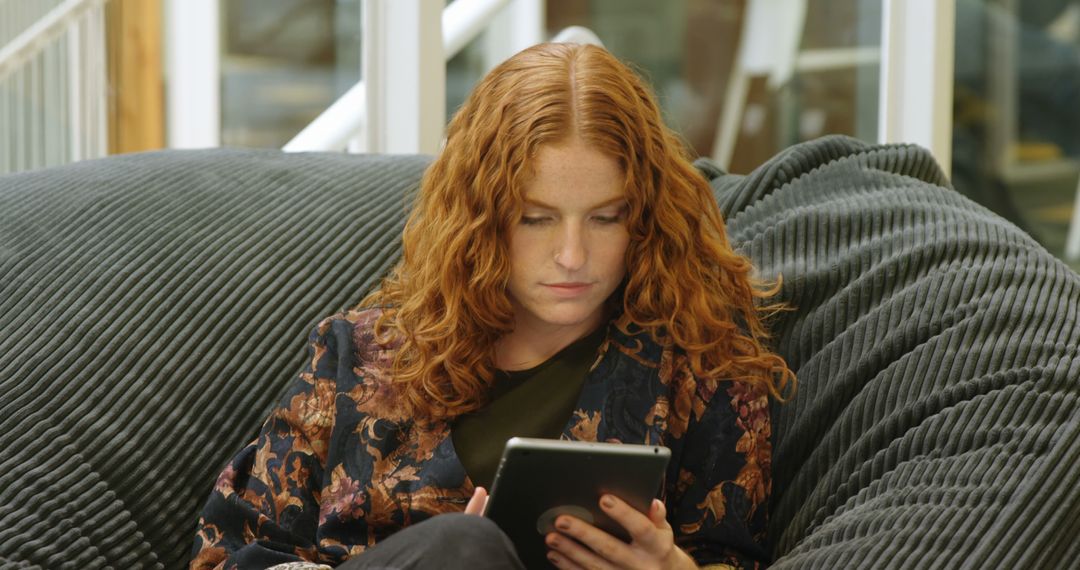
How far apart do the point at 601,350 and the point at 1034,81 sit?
3518 mm

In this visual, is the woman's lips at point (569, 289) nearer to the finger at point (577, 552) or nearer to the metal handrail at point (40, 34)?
the finger at point (577, 552)

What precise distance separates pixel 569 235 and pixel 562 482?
246 millimetres

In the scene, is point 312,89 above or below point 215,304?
above

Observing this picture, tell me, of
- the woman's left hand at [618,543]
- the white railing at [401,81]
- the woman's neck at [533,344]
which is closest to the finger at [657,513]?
the woman's left hand at [618,543]

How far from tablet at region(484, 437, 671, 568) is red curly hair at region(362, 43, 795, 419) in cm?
20

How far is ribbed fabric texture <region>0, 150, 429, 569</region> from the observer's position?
138cm

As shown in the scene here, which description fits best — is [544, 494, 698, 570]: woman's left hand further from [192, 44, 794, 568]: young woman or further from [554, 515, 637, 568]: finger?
[192, 44, 794, 568]: young woman

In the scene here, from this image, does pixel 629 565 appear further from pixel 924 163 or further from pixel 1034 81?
pixel 1034 81

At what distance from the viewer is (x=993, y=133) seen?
14.2ft

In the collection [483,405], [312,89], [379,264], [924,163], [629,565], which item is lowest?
[629,565]

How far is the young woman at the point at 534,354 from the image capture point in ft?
4.08

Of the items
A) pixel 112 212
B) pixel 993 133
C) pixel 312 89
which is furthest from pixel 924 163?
pixel 993 133

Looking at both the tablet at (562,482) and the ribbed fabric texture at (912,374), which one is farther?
the ribbed fabric texture at (912,374)

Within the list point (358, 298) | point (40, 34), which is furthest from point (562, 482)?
point (40, 34)
